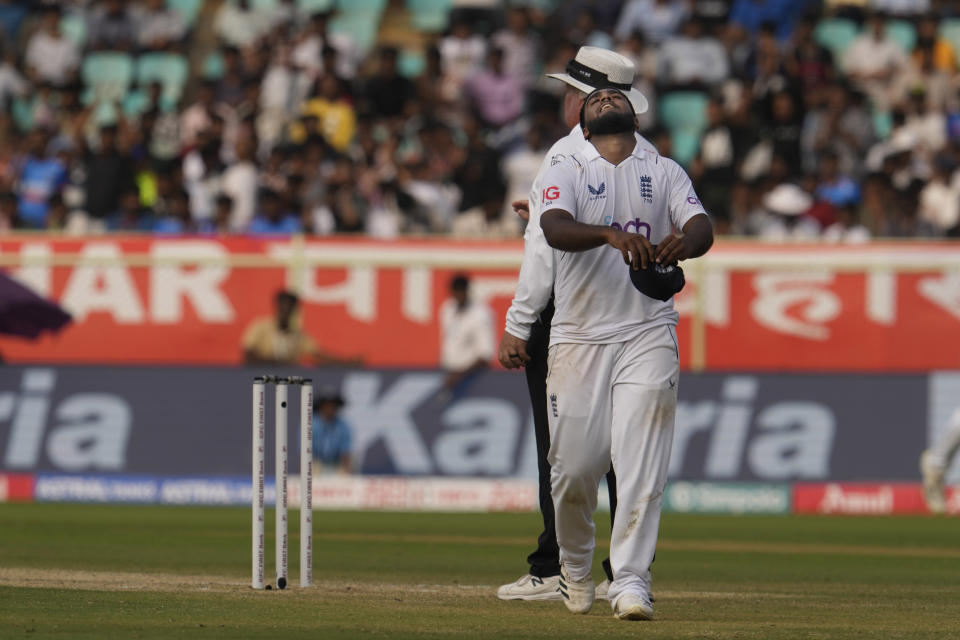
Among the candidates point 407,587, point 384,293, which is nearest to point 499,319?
point 384,293

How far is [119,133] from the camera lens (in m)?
23.6

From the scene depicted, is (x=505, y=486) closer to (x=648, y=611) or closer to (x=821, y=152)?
(x=821, y=152)

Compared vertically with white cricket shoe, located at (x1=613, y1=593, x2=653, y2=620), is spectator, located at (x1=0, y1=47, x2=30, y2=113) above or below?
below

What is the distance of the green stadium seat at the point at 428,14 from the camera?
2651 centimetres

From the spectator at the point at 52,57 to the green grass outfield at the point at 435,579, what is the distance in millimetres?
9323

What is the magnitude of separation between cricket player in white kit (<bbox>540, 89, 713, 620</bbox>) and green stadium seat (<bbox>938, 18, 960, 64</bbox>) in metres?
17.6

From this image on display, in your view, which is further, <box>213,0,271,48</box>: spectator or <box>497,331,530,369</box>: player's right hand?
<box>213,0,271,48</box>: spectator

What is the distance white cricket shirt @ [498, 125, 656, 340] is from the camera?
819cm

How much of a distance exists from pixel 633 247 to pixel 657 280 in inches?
18.7

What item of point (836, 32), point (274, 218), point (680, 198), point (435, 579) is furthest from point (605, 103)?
point (836, 32)

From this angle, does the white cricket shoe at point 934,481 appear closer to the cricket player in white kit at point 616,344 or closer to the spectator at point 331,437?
the spectator at point 331,437

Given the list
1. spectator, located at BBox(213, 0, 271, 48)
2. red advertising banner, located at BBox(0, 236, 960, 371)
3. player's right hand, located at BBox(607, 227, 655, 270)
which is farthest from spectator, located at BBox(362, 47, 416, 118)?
player's right hand, located at BBox(607, 227, 655, 270)

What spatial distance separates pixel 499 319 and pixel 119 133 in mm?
Answer: 5992

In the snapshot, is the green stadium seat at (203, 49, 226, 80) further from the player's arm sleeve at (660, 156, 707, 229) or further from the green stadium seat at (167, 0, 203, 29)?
the player's arm sleeve at (660, 156, 707, 229)
